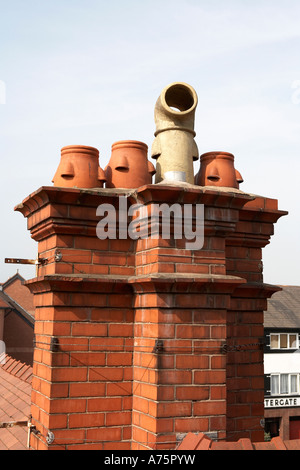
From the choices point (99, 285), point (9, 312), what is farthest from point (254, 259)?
point (9, 312)

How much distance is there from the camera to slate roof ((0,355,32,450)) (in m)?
5.67

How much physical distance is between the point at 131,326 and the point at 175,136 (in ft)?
6.79

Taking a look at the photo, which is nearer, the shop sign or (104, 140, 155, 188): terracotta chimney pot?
(104, 140, 155, 188): terracotta chimney pot

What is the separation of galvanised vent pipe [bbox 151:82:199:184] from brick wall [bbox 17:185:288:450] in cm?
61

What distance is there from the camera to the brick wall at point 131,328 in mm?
4703

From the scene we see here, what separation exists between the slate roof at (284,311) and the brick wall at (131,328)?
94.1 ft

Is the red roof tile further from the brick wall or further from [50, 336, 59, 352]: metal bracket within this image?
[50, 336, 59, 352]: metal bracket

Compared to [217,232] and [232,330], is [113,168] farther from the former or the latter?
[232,330]

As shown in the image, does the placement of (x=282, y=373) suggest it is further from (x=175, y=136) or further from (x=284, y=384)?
(x=175, y=136)

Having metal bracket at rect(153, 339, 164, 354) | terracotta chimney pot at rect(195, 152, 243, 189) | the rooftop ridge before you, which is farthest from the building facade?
metal bracket at rect(153, 339, 164, 354)

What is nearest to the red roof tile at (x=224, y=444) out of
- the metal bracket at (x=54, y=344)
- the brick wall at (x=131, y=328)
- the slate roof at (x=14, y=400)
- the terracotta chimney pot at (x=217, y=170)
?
the brick wall at (x=131, y=328)

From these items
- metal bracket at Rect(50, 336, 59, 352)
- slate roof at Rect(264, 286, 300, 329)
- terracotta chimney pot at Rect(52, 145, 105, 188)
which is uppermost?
terracotta chimney pot at Rect(52, 145, 105, 188)

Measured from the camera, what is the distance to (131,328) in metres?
5.12
